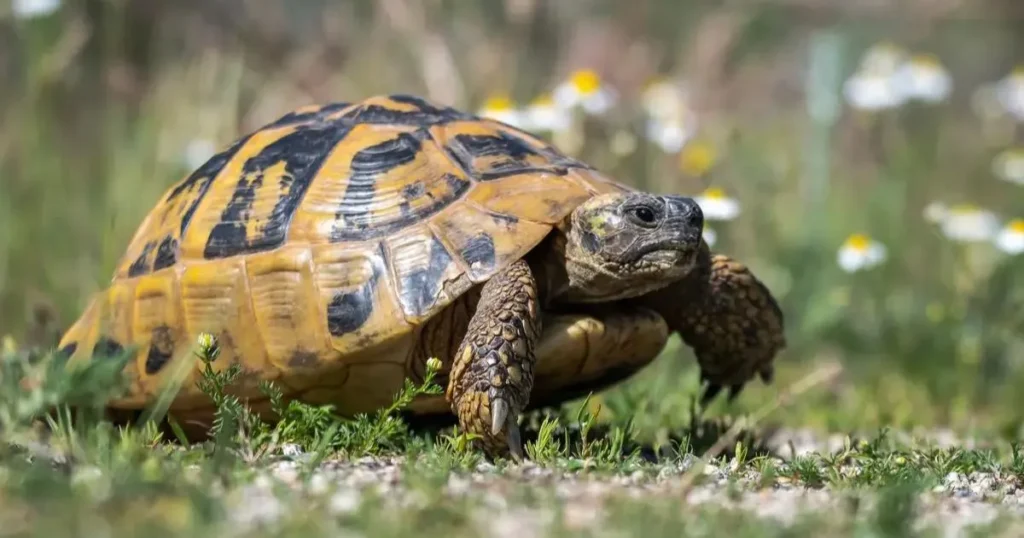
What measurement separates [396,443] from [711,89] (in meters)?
5.25

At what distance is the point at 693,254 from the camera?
3301mm

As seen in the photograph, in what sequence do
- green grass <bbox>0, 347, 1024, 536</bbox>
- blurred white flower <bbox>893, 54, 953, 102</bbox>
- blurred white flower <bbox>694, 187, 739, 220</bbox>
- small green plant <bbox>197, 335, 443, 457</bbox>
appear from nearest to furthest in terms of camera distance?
green grass <bbox>0, 347, 1024, 536</bbox>, small green plant <bbox>197, 335, 443, 457</bbox>, blurred white flower <bbox>694, 187, 739, 220</bbox>, blurred white flower <bbox>893, 54, 953, 102</bbox>

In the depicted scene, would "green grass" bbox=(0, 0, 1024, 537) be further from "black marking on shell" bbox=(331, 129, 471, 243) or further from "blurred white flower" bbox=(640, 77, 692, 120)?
"black marking on shell" bbox=(331, 129, 471, 243)

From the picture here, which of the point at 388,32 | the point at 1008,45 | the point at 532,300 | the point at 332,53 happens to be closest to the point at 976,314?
the point at 532,300

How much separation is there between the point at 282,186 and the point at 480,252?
0.77 meters

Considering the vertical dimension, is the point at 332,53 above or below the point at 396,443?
above

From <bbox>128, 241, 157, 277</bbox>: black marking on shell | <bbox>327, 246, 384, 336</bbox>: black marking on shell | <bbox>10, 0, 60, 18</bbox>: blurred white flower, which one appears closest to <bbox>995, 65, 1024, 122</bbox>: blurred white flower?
<bbox>327, 246, 384, 336</bbox>: black marking on shell

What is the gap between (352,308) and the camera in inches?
126

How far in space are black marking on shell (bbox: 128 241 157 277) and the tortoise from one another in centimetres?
1

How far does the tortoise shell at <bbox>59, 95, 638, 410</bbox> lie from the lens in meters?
3.20

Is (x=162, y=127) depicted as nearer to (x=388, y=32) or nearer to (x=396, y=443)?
(x=388, y=32)

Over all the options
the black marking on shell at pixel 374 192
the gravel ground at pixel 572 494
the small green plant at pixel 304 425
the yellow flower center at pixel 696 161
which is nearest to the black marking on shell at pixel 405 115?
the black marking on shell at pixel 374 192

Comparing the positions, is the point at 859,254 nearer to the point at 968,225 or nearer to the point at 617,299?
the point at 968,225

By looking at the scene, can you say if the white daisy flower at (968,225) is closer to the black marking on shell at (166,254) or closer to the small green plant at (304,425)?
the small green plant at (304,425)
